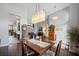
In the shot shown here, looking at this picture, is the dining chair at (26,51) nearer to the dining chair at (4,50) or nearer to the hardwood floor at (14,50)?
the hardwood floor at (14,50)

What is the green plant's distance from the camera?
6.49ft

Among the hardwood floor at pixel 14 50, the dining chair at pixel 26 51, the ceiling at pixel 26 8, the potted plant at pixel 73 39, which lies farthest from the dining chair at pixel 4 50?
the potted plant at pixel 73 39

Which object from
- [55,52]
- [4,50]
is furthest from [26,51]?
[55,52]

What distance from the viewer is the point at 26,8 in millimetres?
2010

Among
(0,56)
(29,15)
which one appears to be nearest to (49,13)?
(29,15)

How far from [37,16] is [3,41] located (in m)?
0.70

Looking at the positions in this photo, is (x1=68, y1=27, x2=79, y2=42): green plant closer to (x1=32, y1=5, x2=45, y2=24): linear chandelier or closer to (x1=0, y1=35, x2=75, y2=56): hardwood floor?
(x1=0, y1=35, x2=75, y2=56): hardwood floor

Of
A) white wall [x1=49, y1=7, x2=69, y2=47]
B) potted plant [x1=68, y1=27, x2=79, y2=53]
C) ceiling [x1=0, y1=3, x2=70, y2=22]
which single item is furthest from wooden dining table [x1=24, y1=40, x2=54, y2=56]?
ceiling [x1=0, y1=3, x2=70, y2=22]

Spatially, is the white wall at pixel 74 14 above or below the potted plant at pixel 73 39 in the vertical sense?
above

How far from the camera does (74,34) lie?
198 centimetres

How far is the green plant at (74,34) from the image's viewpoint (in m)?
1.98

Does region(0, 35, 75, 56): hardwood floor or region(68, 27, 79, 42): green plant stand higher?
region(68, 27, 79, 42): green plant

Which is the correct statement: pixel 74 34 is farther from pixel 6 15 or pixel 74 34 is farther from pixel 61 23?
pixel 6 15

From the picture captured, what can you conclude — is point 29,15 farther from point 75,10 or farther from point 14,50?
point 75,10
